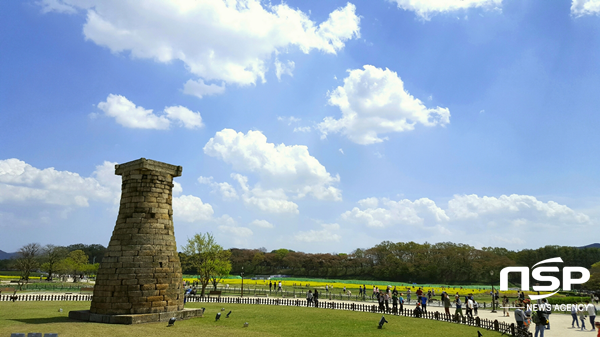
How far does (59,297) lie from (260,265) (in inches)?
3129

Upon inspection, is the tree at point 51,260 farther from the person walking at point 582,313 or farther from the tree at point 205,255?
the person walking at point 582,313

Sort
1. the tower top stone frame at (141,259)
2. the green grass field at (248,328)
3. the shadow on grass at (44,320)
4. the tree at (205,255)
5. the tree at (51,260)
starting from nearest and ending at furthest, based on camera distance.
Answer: the green grass field at (248,328) → the shadow on grass at (44,320) → the tower top stone frame at (141,259) → the tree at (205,255) → the tree at (51,260)

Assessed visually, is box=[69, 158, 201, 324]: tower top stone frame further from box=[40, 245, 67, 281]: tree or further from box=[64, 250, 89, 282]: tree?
box=[40, 245, 67, 281]: tree

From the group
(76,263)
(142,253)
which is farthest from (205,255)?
(76,263)

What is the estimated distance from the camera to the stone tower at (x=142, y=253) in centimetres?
1867

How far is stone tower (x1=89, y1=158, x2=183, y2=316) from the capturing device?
18672 millimetres

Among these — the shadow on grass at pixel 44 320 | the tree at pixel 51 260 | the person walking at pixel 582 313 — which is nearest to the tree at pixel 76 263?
the tree at pixel 51 260

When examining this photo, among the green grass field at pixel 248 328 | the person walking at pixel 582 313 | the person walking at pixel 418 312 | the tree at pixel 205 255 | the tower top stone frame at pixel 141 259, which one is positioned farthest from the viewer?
the tree at pixel 205 255

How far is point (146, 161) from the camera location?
20312mm

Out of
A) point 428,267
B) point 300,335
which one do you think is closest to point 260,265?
point 428,267

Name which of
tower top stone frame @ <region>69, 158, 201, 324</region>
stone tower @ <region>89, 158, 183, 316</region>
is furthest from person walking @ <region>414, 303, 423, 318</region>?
stone tower @ <region>89, 158, 183, 316</region>


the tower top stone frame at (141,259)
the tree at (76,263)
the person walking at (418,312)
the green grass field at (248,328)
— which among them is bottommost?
the tree at (76,263)

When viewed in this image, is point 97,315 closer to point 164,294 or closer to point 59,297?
point 164,294

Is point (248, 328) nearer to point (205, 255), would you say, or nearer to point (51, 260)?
point (205, 255)
